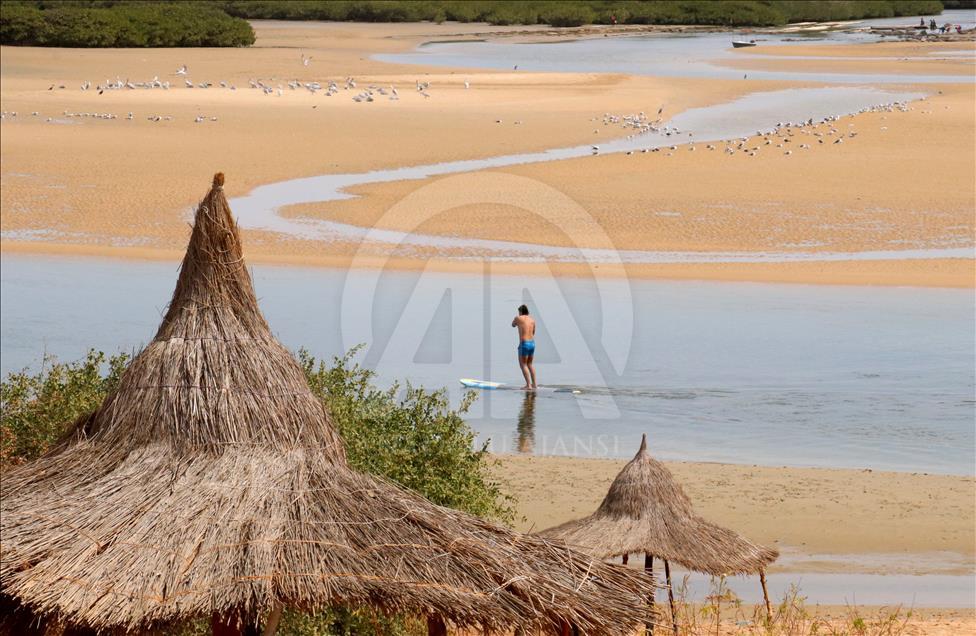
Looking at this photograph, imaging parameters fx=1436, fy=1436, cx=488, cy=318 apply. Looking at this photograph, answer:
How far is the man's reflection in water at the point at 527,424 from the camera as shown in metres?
17.0

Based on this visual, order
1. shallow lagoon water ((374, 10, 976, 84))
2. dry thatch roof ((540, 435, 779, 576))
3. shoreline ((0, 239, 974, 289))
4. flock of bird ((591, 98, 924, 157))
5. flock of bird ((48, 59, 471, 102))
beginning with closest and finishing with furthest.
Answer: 1. dry thatch roof ((540, 435, 779, 576))
2. shoreline ((0, 239, 974, 289))
3. flock of bird ((591, 98, 924, 157))
4. flock of bird ((48, 59, 471, 102))
5. shallow lagoon water ((374, 10, 976, 84))

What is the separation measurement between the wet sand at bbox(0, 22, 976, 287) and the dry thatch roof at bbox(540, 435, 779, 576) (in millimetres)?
15997

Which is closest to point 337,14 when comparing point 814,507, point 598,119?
point 598,119

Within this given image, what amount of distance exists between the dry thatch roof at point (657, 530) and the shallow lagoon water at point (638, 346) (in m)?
5.23

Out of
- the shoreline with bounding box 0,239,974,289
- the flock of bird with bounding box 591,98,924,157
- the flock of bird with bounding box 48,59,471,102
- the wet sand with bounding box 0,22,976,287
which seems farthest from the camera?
the flock of bird with bounding box 48,59,471,102

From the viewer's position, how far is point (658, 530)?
10.9 meters

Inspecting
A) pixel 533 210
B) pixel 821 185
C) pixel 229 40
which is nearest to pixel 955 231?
pixel 821 185

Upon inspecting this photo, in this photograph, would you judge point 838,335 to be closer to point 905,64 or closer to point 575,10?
point 905,64

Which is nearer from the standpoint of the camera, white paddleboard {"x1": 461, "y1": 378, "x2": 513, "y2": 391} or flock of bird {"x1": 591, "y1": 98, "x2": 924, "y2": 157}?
white paddleboard {"x1": 461, "y1": 378, "x2": 513, "y2": 391}

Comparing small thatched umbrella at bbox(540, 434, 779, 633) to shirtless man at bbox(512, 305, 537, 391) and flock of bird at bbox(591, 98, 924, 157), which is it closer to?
shirtless man at bbox(512, 305, 537, 391)

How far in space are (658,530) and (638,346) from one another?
1136 cm

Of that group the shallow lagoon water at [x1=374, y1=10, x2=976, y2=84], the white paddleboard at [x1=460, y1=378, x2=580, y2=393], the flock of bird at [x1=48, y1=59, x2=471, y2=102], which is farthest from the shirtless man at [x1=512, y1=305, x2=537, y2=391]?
the shallow lagoon water at [x1=374, y1=10, x2=976, y2=84]

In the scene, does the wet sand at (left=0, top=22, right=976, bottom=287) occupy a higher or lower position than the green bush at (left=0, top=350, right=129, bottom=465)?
higher

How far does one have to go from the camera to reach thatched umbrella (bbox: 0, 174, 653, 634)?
22.4ft
